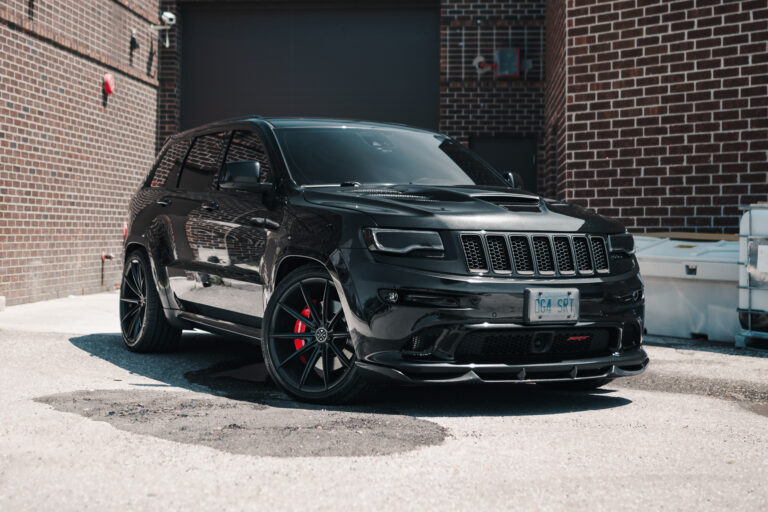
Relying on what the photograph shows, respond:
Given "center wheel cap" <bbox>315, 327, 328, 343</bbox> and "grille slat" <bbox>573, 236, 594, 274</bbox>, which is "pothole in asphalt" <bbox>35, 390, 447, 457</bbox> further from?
"grille slat" <bbox>573, 236, 594, 274</bbox>

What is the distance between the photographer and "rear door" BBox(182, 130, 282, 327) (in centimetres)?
567

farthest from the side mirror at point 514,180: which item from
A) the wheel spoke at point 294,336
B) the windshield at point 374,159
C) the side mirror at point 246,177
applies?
the wheel spoke at point 294,336

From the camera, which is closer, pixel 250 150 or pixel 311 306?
pixel 311 306

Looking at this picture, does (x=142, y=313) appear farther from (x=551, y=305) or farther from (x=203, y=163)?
(x=551, y=305)

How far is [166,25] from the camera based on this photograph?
51.7 ft

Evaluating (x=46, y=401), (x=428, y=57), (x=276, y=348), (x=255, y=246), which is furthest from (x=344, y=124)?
(x=428, y=57)

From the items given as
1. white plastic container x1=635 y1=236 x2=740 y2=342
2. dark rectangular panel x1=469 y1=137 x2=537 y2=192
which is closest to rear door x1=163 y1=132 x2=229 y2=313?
white plastic container x1=635 y1=236 x2=740 y2=342

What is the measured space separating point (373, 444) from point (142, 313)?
145 inches

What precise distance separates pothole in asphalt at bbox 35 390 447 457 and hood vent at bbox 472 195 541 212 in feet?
4.24

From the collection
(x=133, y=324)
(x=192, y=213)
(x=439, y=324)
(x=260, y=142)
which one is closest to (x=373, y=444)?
(x=439, y=324)

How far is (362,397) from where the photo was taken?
501 cm

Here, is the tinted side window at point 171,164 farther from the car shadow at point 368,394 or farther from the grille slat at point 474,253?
the grille slat at point 474,253

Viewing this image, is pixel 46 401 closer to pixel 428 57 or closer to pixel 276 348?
pixel 276 348

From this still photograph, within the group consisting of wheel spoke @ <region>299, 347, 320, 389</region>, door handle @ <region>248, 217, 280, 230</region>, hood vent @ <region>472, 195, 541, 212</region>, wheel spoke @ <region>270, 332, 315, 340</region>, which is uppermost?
hood vent @ <region>472, 195, 541, 212</region>
